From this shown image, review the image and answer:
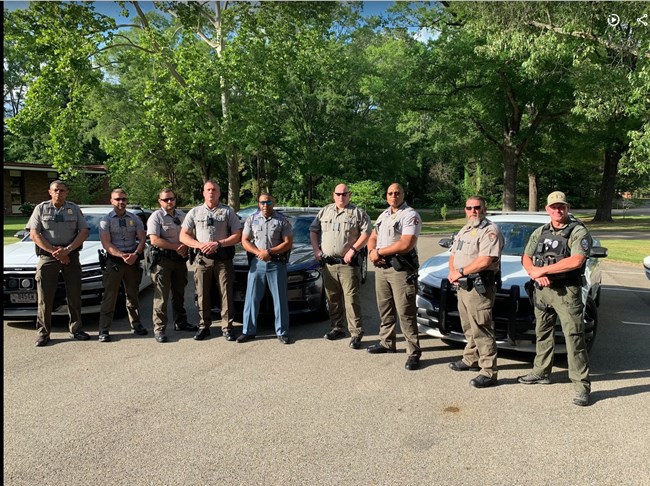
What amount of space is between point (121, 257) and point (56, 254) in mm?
705

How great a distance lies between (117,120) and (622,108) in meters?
27.7

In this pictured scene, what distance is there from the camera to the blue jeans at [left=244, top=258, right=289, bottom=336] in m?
5.89

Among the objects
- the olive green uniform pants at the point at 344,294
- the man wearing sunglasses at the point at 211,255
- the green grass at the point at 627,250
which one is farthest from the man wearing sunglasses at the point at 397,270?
the green grass at the point at 627,250

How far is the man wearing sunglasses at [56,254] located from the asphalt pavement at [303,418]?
0.34 m

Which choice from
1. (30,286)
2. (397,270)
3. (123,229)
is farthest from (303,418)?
(30,286)

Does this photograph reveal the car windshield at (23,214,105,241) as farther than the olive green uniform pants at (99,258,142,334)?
Yes

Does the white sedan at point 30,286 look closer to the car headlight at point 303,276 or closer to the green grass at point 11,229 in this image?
the car headlight at point 303,276

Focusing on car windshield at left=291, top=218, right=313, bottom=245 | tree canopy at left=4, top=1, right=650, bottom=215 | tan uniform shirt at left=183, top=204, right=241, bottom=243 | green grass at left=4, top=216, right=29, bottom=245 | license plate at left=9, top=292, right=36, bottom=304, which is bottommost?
green grass at left=4, top=216, right=29, bottom=245

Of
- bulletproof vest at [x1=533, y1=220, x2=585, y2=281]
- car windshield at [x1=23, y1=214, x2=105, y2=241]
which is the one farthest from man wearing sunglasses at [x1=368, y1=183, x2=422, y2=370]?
car windshield at [x1=23, y1=214, x2=105, y2=241]

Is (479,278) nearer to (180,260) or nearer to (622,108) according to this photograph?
(180,260)

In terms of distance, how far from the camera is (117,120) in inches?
1233

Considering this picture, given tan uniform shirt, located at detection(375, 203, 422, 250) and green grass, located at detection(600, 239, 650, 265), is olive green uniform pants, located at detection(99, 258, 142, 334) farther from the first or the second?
green grass, located at detection(600, 239, 650, 265)

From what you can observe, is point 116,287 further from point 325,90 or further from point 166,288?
point 325,90

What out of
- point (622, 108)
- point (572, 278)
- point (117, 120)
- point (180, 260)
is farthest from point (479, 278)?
point (117, 120)
